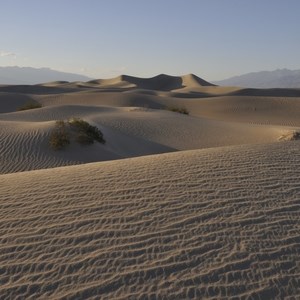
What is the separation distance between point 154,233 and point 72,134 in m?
12.7

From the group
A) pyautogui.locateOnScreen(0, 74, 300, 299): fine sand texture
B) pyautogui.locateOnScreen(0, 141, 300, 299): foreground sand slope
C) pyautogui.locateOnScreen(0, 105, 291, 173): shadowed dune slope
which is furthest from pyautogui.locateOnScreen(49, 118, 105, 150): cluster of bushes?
pyautogui.locateOnScreen(0, 141, 300, 299): foreground sand slope

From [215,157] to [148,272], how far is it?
15.4 ft

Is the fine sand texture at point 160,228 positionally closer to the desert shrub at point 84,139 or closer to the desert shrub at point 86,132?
the desert shrub at point 84,139

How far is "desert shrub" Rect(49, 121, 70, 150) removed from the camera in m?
16.8

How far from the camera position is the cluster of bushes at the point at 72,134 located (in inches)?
669

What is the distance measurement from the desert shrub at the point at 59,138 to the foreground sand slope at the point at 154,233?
820 cm

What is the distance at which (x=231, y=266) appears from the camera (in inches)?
200

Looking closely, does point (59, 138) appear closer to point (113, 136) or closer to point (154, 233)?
point (113, 136)

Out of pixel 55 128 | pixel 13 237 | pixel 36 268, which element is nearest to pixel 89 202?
pixel 13 237

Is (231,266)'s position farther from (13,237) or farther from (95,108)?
(95,108)

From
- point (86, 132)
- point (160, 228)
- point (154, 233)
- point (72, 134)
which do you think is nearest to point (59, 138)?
point (72, 134)

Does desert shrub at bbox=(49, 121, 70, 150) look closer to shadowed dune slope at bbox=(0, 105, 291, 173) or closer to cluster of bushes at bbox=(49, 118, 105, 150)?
cluster of bushes at bbox=(49, 118, 105, 150)

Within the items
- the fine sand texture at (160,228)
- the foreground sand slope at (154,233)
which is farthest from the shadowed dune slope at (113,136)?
the foreground sand slope at (154,233)

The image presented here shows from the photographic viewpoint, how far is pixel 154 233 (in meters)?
5.77
